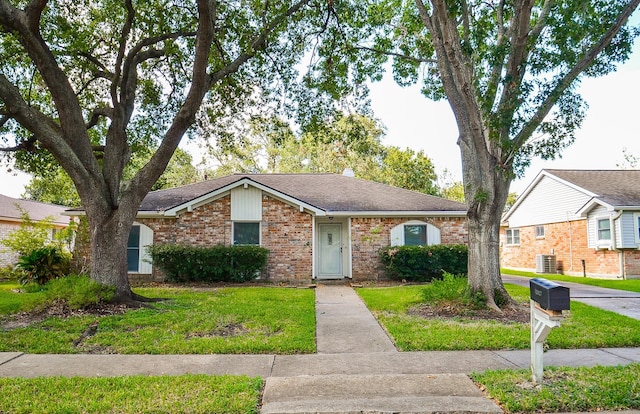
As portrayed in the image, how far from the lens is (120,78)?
11.0m

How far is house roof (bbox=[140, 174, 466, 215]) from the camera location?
14883 mm

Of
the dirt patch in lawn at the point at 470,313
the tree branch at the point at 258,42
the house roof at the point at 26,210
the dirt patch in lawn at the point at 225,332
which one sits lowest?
the dirt patch in lawn at the point at 225,332

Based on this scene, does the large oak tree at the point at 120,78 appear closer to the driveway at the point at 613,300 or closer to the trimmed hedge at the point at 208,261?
the trimmed hedge at the point at 208,261

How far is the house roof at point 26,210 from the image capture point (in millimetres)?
20047

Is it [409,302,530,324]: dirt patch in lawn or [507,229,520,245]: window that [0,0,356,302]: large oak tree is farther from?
[507,229,520,245]: window

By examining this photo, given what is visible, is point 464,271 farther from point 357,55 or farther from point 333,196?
point 357,55

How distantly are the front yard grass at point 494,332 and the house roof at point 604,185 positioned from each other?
420 inches

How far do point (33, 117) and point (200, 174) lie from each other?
29607mm

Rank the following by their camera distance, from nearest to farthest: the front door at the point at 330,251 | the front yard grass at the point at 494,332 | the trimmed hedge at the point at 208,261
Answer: the front yard grass at the point at 494,332 → the trimmed hedge at the point at 208,261 → the front door at the point at 330,251

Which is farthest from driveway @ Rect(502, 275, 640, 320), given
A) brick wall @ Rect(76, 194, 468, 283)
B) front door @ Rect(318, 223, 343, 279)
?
front door @ Rect(318, 223, 343, 279)

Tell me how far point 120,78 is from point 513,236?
2308 centimetres

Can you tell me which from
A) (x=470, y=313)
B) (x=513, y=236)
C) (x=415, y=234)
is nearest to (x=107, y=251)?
(x=470, y=313)

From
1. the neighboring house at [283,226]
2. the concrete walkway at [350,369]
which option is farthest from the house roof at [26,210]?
the concrete walkway at [350,369]

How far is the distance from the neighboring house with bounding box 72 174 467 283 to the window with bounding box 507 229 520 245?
11.4 m
